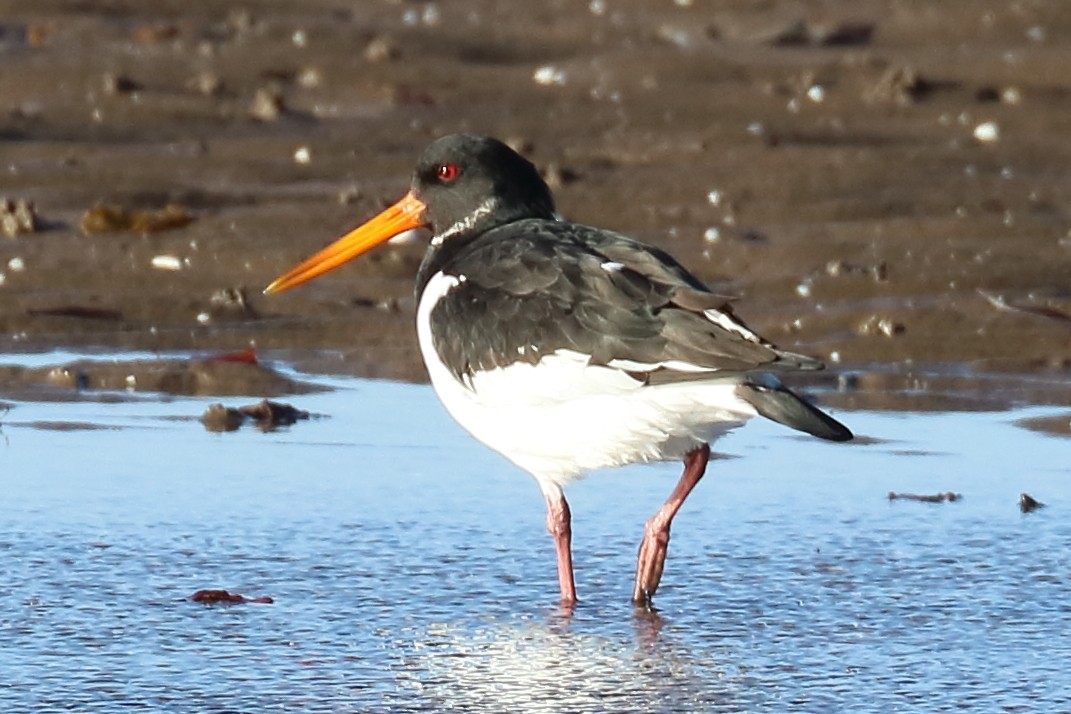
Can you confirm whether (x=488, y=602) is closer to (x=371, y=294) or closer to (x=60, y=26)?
(x=371, y=294)

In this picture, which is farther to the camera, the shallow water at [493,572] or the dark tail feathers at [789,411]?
the dark tail feathers at [789,411]

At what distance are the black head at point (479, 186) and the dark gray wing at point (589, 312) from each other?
0.40m

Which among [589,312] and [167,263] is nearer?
[589,312]

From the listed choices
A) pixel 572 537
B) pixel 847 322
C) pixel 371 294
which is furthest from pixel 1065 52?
pixel 572 537

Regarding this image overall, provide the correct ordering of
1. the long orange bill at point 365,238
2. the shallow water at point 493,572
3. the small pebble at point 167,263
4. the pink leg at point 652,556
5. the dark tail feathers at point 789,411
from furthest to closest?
the small pebble at point 167,263 → the long orange bill at point 365,238 → the pink leg at point 652,556 → the dark tail feathers at point 789,411 → the shallow water at point 493,572

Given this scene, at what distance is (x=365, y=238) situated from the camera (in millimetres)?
5648

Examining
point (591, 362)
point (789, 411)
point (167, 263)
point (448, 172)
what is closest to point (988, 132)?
point (167, 263)

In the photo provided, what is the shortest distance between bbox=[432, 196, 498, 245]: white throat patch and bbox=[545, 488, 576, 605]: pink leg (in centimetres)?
85

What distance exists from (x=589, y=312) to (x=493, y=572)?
64cm

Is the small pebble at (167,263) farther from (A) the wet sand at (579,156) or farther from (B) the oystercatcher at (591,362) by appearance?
(B) the oystercatcher at (591,362)

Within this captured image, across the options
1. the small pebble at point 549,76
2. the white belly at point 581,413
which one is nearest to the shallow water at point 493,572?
the white belly at point 581,413

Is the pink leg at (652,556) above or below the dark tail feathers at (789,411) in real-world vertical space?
below

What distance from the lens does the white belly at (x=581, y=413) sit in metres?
4.20

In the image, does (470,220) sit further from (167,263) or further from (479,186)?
(167,263)
